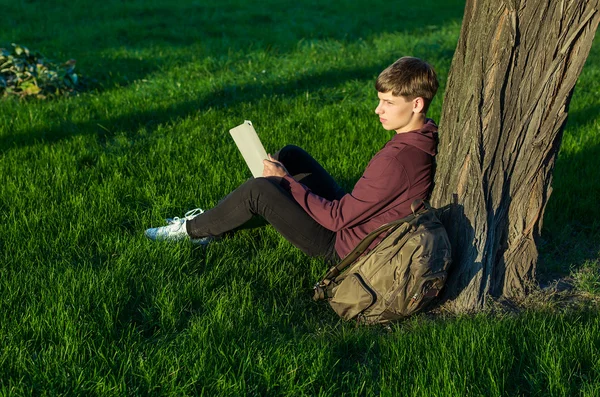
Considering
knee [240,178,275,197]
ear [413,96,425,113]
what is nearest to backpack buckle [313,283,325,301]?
knee [240,178,275,197]

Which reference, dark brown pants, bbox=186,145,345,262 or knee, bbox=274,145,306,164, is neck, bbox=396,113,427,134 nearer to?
dark brown pants, bbox=186,145,345,262

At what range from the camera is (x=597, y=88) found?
8469 mm

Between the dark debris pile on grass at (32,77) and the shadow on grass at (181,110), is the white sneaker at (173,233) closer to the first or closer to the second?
the shadow on grass at (181,110)

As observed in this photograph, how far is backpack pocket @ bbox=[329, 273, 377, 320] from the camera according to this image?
3387mm

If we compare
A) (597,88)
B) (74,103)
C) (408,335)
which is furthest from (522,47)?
(597,88)

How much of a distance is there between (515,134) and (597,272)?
1215 mm

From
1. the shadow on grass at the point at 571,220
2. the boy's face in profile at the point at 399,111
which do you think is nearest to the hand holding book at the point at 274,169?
the boy's face in profile at the point at 399,111

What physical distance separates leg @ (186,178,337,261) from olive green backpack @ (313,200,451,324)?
0.41 metres

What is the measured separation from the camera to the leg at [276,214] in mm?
3836

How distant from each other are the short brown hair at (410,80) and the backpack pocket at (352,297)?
93 centimetres

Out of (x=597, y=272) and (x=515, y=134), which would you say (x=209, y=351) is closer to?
(x=515, y=134)

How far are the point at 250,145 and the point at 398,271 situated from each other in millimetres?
1236

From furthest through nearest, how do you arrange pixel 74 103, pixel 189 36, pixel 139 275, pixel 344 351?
pixel 189 36
pixel 74 103
pixel 139 275
pixel 344 351

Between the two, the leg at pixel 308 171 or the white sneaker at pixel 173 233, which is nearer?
the white sneaker at pixel 173 233
